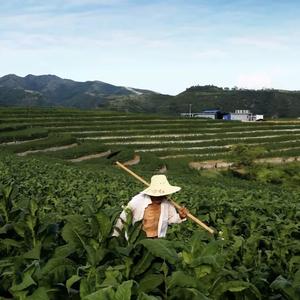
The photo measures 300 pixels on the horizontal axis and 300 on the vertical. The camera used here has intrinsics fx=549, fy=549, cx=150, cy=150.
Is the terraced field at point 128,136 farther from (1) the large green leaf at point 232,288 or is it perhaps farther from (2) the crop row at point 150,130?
(1) the large green leaf at point 232,288

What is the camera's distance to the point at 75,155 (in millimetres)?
51812

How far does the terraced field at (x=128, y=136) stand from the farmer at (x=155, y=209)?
141 ft

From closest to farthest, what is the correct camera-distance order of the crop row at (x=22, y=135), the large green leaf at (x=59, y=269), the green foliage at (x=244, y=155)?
the large green leaf at (x=59, y=269) → the green foliage at (x=244, y=155) → the crop row at (x=22, y=135)

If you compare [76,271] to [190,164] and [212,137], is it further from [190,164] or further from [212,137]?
[212,137]

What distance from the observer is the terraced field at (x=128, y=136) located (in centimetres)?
5341

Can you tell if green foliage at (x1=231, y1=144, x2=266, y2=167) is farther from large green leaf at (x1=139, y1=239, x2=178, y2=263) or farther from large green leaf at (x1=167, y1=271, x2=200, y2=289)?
large green leaf at (x1=167, y1=271, x2=200, y2=289)

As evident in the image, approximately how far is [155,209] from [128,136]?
63.4m

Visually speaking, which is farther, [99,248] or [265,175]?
[265,175]

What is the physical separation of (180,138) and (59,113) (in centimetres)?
2154

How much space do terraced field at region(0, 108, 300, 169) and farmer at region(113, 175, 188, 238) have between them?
1692 inches

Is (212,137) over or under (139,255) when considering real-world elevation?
under

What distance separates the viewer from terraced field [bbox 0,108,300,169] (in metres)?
53.4

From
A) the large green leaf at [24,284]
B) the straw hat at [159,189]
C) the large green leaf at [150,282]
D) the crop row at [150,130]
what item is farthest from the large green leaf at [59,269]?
the crop row at [150,130]

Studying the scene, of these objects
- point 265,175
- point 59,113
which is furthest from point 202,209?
point 59,113
